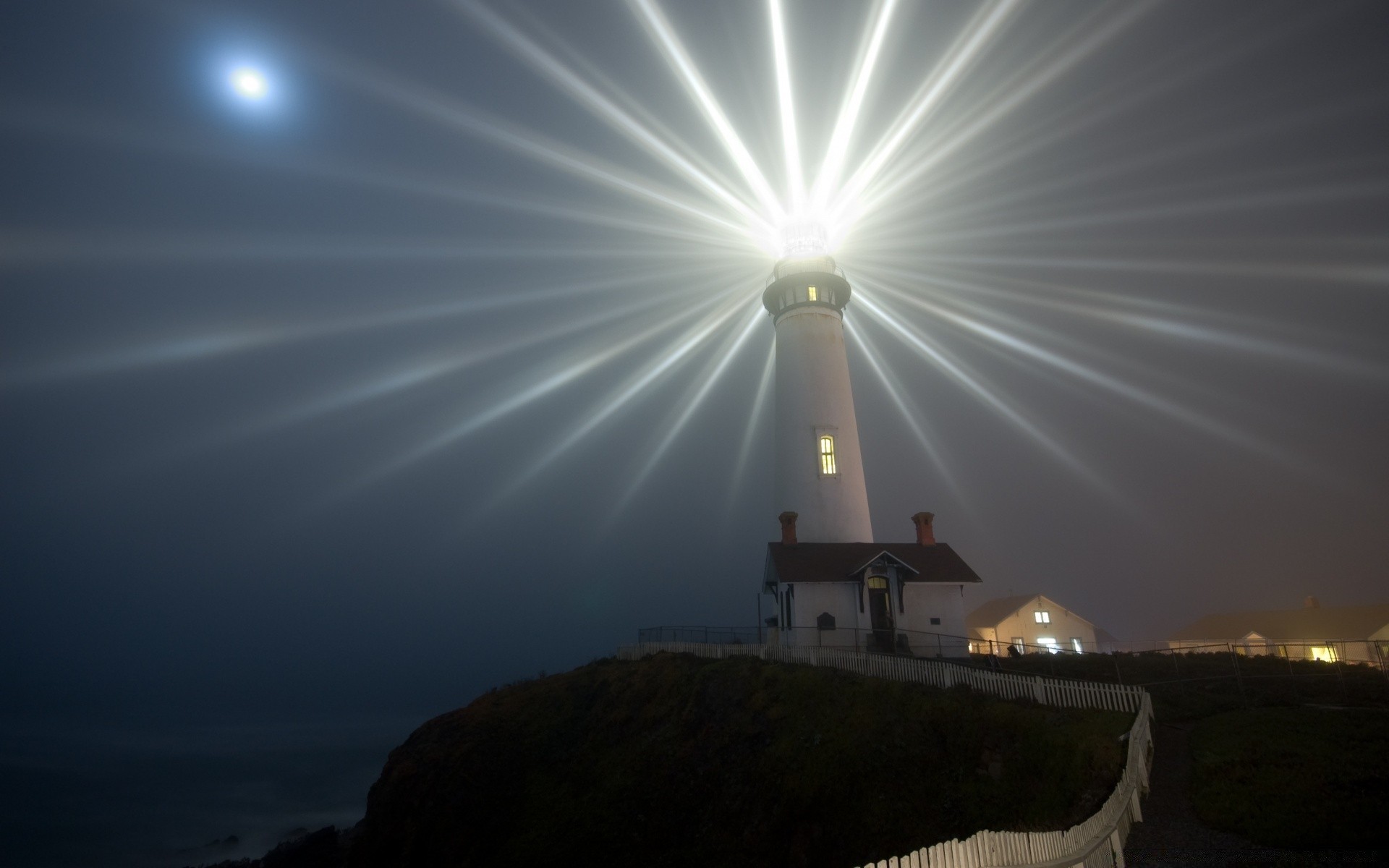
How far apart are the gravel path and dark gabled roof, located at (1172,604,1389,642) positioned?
45.4 metres

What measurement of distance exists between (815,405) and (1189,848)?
1116 inches

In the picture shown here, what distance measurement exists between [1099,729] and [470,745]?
2110 centimetres

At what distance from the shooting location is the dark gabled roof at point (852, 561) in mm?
31094

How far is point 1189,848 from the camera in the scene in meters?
10.5

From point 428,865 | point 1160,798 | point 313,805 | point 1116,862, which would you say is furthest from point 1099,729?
point 313,805

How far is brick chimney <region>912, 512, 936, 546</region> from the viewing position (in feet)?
113

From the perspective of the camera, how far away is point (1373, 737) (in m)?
14.3

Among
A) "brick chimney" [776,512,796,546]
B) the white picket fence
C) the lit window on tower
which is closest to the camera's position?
the white picket fence

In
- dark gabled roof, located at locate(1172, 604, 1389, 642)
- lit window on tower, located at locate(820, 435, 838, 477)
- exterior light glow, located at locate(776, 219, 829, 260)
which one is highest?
exterior light glow, located at locate(776, 219, 829, 260)

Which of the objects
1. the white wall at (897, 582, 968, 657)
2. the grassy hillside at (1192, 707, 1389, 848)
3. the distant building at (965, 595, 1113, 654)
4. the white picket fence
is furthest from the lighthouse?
the distant building at (965, 595, 1113, 654)

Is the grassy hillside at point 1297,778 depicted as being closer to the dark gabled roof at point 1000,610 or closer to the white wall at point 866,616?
the white wall at point 866,616

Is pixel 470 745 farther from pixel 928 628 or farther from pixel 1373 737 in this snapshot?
pixel 1373 737

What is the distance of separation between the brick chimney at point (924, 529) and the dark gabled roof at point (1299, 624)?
29.9 m

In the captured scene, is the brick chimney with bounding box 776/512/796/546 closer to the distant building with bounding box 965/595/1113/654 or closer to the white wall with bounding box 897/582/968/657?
the white wall with bounding box 897/582/968/657
